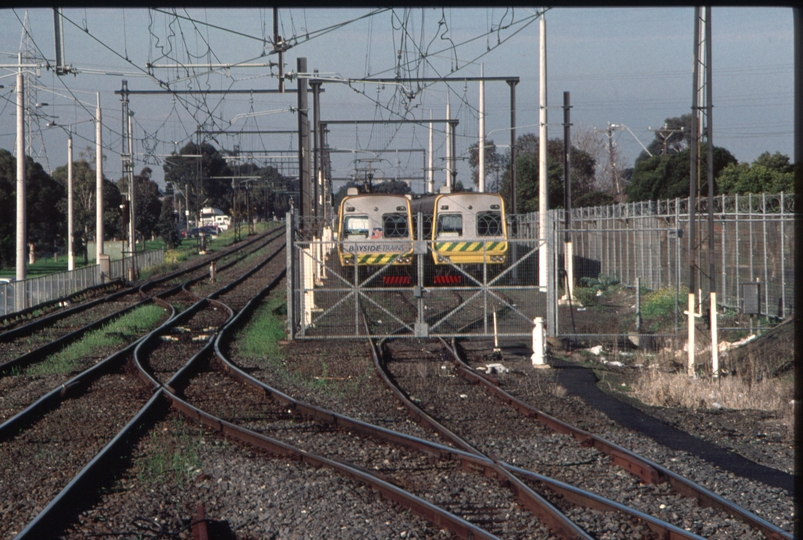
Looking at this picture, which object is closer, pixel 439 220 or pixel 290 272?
pixel 290 272

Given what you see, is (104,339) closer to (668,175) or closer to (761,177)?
(761,177)

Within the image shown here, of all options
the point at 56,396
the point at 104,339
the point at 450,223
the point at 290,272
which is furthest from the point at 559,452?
the point at 450,223

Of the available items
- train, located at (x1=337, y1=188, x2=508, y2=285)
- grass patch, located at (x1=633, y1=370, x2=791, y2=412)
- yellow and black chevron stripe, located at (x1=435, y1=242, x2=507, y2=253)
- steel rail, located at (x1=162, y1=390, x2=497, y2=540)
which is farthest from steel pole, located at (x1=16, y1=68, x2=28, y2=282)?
grass patch, located at (x1=633, y1=370, x2=791, y2=412)

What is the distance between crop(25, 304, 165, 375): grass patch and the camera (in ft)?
49.4

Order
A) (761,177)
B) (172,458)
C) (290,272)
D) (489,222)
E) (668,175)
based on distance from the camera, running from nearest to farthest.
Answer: (172,458) < (290,272) < (489,222) < (761,177) < (668,175)

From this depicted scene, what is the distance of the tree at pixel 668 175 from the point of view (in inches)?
1678

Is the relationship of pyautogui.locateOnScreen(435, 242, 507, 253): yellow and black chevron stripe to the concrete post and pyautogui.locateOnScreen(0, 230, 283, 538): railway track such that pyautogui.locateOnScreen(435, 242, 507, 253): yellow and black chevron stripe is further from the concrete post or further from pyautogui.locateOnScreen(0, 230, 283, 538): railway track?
pyautogui.locateOnScreen(0, 230, 283, 538): railway track

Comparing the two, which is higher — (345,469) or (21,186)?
(21,186)

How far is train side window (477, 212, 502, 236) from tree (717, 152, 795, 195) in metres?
11.1

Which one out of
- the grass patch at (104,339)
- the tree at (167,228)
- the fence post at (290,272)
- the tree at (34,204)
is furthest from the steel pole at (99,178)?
the tree at (167,228)

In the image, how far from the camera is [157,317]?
76.7ft

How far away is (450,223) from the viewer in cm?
2694

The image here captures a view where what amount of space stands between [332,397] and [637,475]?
16.7 ft

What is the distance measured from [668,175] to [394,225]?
22.8 metres
